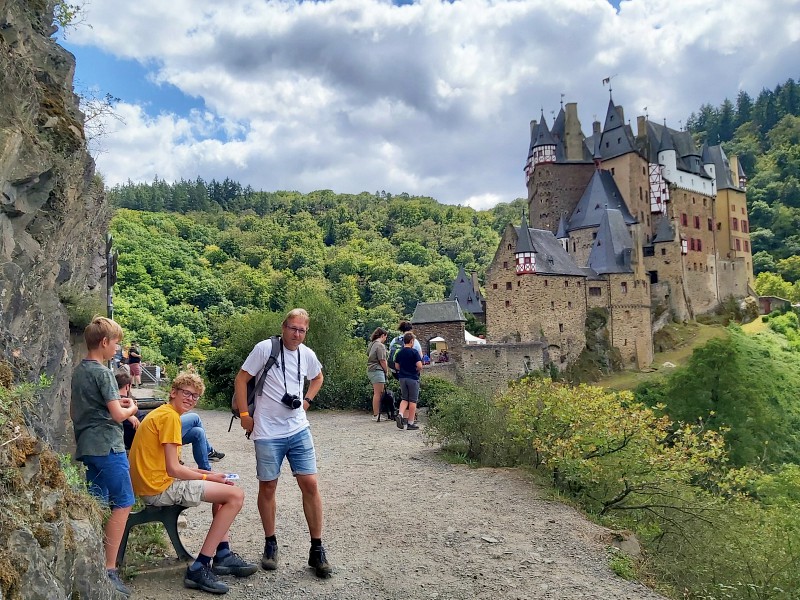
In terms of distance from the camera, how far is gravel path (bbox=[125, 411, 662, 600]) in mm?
5102

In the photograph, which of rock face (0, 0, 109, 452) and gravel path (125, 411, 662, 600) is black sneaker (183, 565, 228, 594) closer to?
gravel path (125, 411, 662, 600)

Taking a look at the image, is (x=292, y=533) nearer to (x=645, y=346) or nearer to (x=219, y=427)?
(x=219, y=427)

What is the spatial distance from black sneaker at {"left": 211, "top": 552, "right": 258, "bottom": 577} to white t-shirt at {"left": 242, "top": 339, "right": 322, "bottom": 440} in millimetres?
920

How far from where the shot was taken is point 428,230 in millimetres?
114562

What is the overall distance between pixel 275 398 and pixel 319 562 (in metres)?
1.31

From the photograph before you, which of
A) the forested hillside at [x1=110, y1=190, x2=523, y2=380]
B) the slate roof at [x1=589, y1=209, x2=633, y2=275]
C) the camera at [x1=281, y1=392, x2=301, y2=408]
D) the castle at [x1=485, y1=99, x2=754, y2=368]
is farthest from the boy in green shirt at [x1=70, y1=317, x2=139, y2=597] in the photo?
the slate roof at [x1=589, y1=209, x2=633, y2=275]

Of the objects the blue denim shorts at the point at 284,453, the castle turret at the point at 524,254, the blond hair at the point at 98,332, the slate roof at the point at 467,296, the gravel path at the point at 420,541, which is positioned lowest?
the gravel path at the point at 420,541

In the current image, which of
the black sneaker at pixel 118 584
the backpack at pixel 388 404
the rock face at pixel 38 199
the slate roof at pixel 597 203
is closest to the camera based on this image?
the black sneaker at pixel 118 584

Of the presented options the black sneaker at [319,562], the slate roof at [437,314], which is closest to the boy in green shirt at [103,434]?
the black sneaker at [319,562]

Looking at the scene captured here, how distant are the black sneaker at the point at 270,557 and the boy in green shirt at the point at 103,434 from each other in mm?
1190

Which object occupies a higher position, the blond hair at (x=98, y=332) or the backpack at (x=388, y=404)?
the blond hair at (x=98, y=332)

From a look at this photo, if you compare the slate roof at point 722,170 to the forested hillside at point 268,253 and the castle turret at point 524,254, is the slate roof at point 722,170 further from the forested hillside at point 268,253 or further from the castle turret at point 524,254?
the forested hillside at point 268,253

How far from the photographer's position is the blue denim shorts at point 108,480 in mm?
4410

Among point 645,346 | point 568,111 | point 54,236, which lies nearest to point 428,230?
point 568,111
